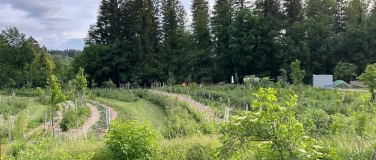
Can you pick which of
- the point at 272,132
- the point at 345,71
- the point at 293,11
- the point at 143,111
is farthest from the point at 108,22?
the point at 272,132

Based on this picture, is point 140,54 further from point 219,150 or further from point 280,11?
point 219,150

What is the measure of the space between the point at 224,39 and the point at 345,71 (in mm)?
11534

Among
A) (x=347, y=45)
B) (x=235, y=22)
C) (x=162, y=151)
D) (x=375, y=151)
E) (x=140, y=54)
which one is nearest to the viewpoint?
(x=375, y=151)

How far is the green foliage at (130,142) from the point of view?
4762 millimetres

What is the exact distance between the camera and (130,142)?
190 inches

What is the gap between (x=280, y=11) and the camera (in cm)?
3203

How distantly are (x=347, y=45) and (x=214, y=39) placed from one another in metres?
12.6

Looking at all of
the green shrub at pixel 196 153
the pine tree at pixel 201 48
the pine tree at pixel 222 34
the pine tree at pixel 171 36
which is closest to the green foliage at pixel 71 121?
the green shrub at pixel 196 153

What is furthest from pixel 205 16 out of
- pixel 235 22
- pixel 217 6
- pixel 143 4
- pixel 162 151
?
pixel 162 151

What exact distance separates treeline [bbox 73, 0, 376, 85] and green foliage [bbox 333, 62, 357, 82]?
129cm

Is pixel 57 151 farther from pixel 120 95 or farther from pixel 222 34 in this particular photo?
pixel 222 34

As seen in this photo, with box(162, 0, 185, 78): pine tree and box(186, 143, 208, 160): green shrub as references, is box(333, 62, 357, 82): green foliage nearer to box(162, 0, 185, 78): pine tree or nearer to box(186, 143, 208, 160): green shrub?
box(162, 0, 185, 78): pine tree

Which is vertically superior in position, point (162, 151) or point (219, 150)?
point (219, 150)

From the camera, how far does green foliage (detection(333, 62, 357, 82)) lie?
1043 inches
